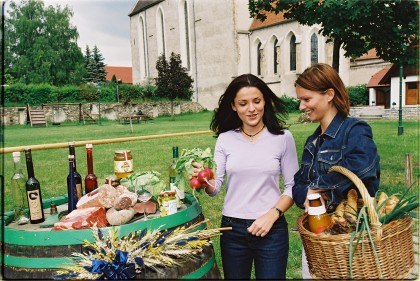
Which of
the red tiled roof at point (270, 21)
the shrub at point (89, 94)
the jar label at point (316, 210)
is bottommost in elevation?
the jar label at point (316, 210)

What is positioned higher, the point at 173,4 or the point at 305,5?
the point at 173,4

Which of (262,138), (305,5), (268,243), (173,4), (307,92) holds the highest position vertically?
(173,4)

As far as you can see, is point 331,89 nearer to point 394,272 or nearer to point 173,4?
point 394,272

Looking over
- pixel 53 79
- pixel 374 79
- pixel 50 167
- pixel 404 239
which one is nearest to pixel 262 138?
pixel 404 239

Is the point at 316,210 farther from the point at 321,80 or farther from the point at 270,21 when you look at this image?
the point at 270,21

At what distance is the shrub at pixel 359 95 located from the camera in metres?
33.7

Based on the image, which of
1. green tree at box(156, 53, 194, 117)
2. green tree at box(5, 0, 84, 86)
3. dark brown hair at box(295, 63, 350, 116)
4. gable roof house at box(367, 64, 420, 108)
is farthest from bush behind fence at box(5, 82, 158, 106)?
dark brown hair at box(295, 63, 350, 116)

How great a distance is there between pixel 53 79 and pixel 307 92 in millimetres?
48235

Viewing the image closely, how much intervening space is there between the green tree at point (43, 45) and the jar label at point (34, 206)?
45.5 meters

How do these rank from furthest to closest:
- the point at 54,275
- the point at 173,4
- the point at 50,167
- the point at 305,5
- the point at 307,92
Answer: the point at 173,4 → the point at 50,167 → the point at 305,5 → the point at 307,92 → the point at 54,275

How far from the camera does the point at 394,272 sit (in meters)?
1.78

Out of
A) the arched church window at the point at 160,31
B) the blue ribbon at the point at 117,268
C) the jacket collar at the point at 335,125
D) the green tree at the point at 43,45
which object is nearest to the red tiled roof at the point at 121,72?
the green tree at the point at 43,45

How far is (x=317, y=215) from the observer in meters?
1.86

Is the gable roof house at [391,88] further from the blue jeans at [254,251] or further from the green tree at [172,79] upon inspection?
the blue jeans at [254,251]
